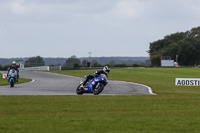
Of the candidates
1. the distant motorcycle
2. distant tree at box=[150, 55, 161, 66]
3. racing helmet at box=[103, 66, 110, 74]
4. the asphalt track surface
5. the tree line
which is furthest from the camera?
distant tree at box=[150, 55, 161, 66]

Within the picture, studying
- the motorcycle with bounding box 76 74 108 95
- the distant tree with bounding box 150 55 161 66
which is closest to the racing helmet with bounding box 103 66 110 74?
the motorcycle with bounding box 76 74 108 95

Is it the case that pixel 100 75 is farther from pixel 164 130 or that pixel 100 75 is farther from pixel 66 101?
pixel 164 130

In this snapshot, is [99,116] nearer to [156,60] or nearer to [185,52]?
[185,52]

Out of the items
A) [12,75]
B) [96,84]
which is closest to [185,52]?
[12,75]

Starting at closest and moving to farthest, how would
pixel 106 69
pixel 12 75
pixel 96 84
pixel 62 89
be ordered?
pixel 106 69
pixel 96 84
pixel 62 89
pixel 12 75

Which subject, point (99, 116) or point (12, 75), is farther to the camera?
point (12, 75)

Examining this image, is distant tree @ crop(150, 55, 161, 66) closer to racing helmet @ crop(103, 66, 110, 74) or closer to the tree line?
the tree line

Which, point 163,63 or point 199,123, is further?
point 163,63

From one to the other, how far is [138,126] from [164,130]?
628mm

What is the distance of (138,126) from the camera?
8477mm

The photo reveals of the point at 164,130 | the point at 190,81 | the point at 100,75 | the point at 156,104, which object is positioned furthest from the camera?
the point at 190,81

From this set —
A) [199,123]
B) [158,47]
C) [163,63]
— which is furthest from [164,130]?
[158,47]

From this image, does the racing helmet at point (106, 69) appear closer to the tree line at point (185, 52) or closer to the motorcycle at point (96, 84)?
the motorcycle at point (96, 84)

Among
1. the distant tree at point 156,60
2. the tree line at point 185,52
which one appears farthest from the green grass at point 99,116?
the distant tree at point 156,60
